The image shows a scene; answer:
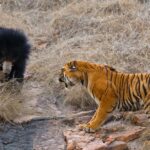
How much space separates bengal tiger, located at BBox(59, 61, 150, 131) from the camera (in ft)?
17.2

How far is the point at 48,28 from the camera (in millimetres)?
9070

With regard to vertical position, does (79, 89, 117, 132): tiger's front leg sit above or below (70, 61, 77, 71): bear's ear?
below

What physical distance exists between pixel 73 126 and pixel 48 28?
378 cm

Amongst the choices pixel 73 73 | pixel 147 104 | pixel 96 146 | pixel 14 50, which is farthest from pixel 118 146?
pixel 14 50

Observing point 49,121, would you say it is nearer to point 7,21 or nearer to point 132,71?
point 132,71

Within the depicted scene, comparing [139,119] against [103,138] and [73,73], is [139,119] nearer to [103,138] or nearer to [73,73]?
[103,138]

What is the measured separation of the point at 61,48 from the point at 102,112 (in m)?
2.92

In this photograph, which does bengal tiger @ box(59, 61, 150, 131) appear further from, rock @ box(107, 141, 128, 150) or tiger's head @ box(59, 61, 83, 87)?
rock @ box(107, 141, 128, 150)

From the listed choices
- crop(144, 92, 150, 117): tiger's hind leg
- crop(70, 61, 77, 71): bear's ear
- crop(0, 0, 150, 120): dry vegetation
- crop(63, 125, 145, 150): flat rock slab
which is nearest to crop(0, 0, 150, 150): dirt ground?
crop(0, 0, 150, 120): dry vegetation

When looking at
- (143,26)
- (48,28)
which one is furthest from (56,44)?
(143,26)

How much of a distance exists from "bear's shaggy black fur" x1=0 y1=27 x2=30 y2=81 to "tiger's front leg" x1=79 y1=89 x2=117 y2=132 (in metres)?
1.40

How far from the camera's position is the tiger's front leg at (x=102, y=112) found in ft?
17.1

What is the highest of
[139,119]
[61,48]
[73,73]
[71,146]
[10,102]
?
[61,48]

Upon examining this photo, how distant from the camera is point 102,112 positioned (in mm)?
5211
